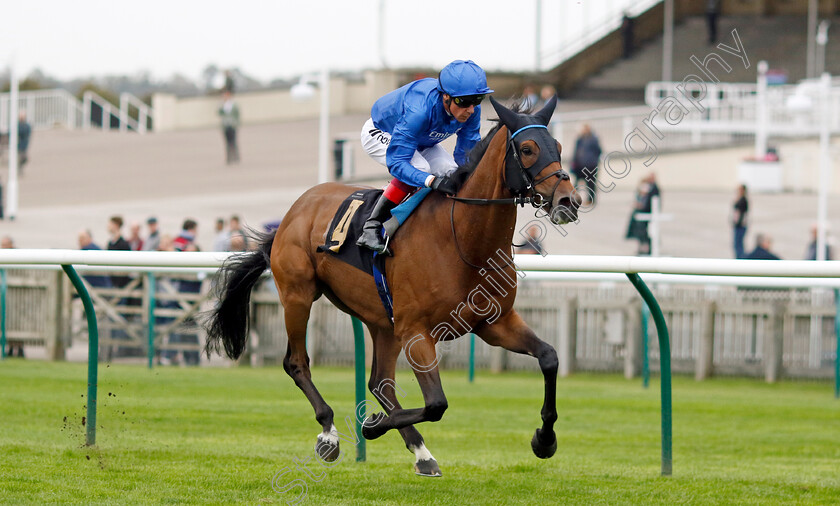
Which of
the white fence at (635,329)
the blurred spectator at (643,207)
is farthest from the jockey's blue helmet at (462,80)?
the blurred spectator at (643,207)

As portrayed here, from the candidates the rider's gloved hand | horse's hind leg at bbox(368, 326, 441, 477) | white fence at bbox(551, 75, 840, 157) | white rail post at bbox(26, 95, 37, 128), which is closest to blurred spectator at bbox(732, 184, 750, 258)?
white fence at bbox(551, 75, 840, 157)

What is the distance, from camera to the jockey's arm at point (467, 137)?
5.55 meters

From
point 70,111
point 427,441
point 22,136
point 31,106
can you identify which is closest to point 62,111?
point 70,111

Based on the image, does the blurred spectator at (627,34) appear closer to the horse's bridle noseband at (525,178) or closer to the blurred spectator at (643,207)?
the blurred spectator at (643,207)

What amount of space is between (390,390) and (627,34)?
90.8 ft

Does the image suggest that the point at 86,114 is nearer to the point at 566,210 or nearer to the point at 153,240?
the point at 153,240

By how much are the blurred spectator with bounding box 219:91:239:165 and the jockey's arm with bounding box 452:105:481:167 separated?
60.2 ft

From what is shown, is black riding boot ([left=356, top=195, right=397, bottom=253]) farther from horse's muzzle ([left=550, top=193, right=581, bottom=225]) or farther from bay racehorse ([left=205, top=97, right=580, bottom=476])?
horse's muzzle ([left=550, top=193, right=581, bottom=225])

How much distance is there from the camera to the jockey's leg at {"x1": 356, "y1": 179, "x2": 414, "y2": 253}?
541 cm

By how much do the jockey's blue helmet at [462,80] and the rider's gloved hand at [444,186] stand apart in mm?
385

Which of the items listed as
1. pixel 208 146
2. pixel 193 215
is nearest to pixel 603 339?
pixel 193 215

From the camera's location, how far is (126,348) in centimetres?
1251

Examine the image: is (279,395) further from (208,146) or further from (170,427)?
(208,146)

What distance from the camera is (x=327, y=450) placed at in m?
5.61
